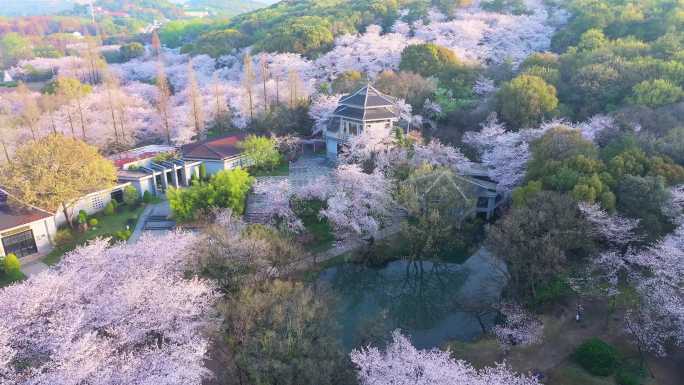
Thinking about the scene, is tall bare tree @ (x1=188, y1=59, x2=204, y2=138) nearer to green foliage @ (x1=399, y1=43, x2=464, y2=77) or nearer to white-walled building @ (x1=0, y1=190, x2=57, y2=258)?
white-walled building @ (x1=0, y1=190, x2=57, y2=258)

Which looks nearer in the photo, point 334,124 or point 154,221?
point 154,221

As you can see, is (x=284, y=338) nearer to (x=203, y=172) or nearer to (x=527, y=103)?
(x=203, y=172)

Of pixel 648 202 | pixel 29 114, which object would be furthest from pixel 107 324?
pixel 29 114

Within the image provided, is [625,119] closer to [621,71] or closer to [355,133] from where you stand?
[621,71]

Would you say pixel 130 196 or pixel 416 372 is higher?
pixel 416 372

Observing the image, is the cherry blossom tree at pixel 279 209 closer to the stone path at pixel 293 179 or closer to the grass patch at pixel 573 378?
the stone path at pixel 293 179

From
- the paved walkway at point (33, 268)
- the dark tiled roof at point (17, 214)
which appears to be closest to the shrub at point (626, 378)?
the paved walkway at point (33, 268)

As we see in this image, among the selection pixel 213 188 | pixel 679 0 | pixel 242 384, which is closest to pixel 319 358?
pixel 242 384
